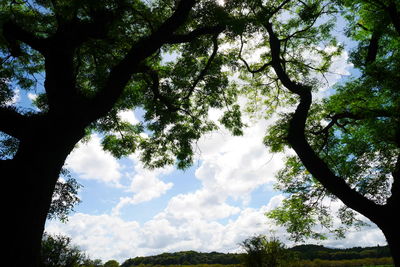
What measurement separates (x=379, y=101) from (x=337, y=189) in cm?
416

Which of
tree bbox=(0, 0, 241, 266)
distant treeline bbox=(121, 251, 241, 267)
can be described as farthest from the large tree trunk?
distant treeline bbox=(121, 251, 241, 267)

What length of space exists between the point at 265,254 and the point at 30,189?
44.3ft

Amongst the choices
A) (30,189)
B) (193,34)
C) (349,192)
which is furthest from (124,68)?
(349,192)

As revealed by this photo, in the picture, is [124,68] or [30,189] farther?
[124,68]

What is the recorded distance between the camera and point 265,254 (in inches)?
554

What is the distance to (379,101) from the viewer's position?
8.85 meters

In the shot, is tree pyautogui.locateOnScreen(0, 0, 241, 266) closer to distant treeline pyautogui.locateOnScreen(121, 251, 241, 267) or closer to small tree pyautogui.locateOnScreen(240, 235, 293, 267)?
small tree pyautogui.locateOnScreen(240, 235, 293, 267)

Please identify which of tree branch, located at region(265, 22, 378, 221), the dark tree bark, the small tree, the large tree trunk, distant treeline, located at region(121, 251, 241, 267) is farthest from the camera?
distant treeline, located at region(121, 251, 241, 267)

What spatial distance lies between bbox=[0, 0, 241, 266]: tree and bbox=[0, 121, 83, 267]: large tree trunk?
15 mm

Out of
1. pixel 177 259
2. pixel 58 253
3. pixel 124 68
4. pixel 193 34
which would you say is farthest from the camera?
pixel 177 259

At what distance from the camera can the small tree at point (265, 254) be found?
13889 millimetres

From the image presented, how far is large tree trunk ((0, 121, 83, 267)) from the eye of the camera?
3.73 metres

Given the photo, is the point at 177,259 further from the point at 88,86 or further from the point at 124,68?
the point at 124,68

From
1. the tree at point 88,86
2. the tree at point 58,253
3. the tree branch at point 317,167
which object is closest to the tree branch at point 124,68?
the tree at point 88,86
